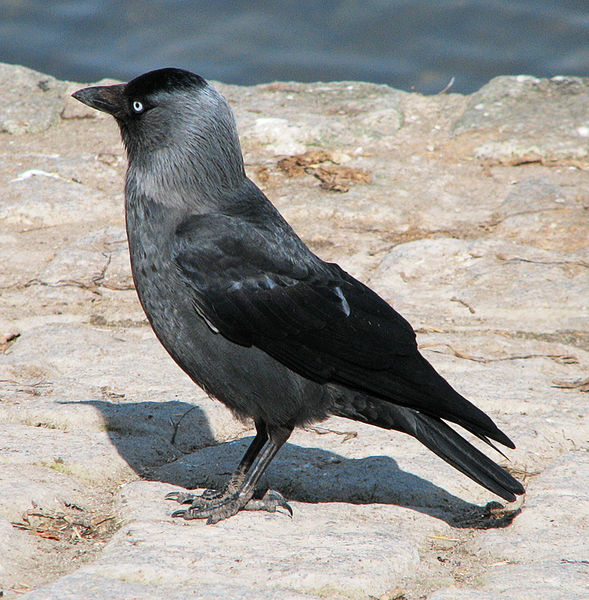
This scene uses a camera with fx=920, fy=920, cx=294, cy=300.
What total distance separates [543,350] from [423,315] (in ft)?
2.34

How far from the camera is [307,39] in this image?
13.6m

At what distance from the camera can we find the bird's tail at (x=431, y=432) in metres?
3.53

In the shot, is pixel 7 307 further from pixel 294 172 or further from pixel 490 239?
pixel 490 239

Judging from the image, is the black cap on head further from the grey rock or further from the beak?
the grey rock

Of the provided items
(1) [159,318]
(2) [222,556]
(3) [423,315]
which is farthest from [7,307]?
(2) [222,556]

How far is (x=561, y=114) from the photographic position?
24.8 feet

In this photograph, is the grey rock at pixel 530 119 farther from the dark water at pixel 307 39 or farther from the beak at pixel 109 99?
the dark water at pixel 307 39

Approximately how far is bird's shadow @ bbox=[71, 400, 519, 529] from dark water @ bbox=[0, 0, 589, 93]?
904cm

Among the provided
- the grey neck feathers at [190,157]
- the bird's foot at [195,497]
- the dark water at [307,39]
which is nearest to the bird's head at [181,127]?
the grey neck feathers at [190,157]

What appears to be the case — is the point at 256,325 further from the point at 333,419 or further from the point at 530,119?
the point at 530,119

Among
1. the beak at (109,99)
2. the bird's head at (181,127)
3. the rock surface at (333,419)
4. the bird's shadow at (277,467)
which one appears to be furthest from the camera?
the beak at (109,99)

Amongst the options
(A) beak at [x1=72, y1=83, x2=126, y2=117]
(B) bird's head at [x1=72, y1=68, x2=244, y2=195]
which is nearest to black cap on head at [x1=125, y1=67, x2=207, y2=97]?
(B) bird's head at [x1=72, y1=68, x2=244, y2=195]

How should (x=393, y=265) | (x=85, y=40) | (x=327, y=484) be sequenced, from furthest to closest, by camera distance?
(x=85, y=40), (x=393, y=265), (x=327, y=484)

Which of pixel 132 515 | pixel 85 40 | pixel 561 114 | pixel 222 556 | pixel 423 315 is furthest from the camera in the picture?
pixel 85 40
